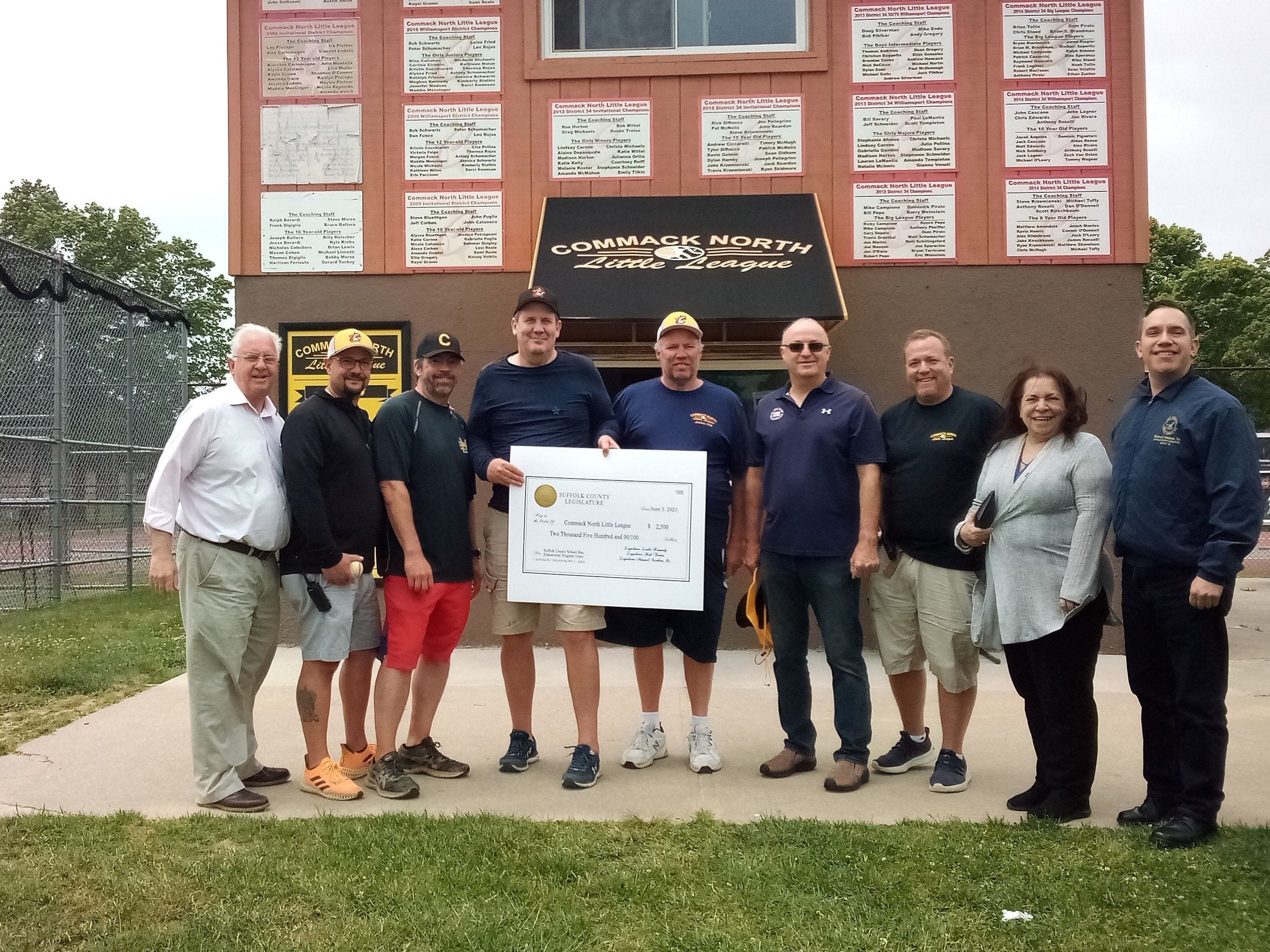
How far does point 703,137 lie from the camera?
7949 millimetres

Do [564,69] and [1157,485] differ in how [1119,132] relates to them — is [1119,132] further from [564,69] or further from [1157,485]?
[1157,485]

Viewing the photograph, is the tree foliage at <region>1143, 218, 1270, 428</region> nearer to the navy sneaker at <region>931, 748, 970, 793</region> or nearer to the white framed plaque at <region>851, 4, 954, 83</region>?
the white framed plaque at <region>851, 4, 954, 83</region>

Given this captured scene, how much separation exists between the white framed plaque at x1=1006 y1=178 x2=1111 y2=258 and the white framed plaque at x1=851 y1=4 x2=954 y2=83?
110 cm

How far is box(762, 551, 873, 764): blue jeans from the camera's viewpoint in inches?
180

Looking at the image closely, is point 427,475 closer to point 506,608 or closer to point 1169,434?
point 506,608

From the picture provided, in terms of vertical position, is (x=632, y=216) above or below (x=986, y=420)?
above

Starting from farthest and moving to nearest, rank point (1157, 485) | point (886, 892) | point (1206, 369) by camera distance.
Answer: point (1206, 369) → point (1157, 485) → point (886, 892)

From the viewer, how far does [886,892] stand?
3299mm

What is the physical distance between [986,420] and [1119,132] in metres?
4.60

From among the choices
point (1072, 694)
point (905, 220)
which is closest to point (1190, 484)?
point (1072, 694)

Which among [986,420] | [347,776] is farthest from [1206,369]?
[347,776]

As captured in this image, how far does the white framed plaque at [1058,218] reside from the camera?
777 centimetres

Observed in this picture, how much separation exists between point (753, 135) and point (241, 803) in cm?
611

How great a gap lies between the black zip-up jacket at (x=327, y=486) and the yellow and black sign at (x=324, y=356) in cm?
354
